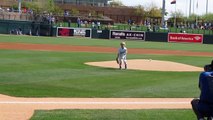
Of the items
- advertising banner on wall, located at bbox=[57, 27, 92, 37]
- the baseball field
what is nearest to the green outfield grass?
the baseball field

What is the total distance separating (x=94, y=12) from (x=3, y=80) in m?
87.7

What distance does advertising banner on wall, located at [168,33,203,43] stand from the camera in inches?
2446

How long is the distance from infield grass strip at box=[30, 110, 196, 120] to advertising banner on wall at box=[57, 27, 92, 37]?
49087 millimetres

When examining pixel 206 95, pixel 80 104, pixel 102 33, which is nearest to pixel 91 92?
pixel 80 104

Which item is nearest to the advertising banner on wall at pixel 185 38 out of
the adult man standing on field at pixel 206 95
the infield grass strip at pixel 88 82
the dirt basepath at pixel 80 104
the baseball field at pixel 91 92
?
the baseball field at pixel 91 92

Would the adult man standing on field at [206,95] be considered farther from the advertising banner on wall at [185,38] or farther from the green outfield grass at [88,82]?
the advertising banner on wall at [185,38]

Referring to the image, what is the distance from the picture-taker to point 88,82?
57.8 feet

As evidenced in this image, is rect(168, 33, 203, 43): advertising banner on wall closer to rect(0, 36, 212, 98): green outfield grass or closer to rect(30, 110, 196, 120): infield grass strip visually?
rect(0, 36, 212, 98): green outfield grass

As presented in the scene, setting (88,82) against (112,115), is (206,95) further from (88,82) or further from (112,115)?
(88,82)

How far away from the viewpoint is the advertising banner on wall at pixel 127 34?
6103 centimetres

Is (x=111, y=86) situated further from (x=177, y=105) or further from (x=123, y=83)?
(x=177, y=105)

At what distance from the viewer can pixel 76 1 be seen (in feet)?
367

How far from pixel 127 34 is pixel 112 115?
50987 mm

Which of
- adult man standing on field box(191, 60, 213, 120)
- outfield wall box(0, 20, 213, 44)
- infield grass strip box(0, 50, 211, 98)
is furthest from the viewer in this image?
outfield wall box(0, 20, 213, 44)
